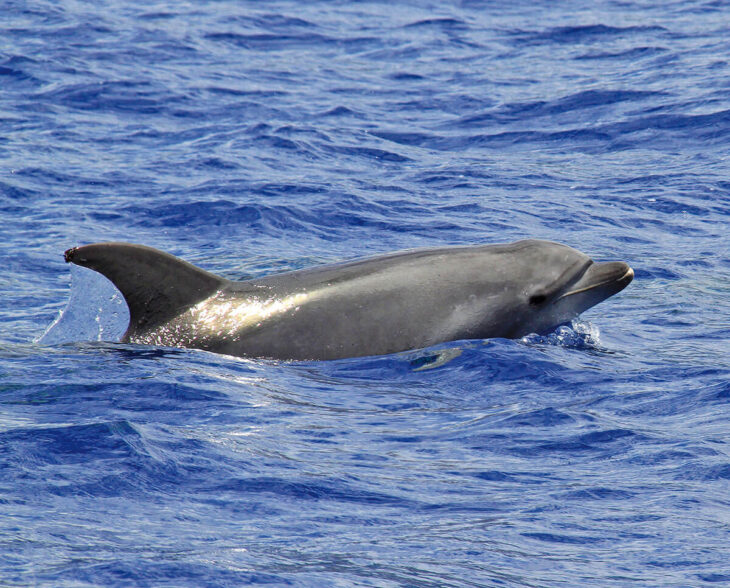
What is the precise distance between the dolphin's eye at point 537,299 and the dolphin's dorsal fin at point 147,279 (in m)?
2.84

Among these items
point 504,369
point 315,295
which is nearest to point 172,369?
point 315,295

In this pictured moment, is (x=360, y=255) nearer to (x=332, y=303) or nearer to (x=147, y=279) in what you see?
(x=332, y=303)

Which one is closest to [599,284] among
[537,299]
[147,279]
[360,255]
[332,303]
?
[537,299]

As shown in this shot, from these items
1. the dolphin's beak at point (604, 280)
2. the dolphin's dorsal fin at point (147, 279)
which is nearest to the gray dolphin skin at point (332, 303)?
the dolphin's dorsal fin at point (147, 279)

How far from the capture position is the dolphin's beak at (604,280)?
11.6 m

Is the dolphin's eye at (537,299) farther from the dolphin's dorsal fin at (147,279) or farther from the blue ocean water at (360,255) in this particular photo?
the dolphin's dorsal fin at (147,279)

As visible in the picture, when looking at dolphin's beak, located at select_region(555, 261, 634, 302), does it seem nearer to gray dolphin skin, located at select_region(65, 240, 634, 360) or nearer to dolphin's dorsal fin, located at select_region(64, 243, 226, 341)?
gray dolphin skin, located at select_region(65, 240, 634, 360)

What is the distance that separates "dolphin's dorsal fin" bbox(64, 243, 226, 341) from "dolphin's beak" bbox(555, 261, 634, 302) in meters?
3.34

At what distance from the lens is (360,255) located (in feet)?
53.1

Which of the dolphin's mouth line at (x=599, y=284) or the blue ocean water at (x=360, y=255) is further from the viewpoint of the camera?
the dolphin's mouth line at (x=599, y=284)

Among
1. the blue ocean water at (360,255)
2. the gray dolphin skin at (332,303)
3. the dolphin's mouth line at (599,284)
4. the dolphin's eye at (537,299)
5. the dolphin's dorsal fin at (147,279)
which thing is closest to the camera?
the blue ocean water at (360,255)

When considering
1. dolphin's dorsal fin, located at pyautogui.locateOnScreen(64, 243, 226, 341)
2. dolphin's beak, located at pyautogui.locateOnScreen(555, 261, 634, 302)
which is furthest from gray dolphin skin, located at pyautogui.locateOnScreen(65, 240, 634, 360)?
dolphin's beak, located at pyautogui.locateOnScreen(555, 261, 634, 302)

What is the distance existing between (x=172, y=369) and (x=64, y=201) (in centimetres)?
897

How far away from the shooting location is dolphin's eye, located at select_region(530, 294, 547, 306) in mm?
11445
